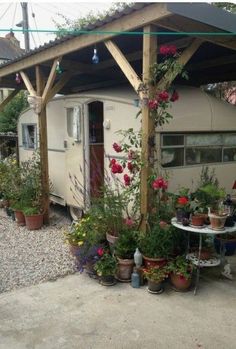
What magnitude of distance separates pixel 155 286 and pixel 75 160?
327cm

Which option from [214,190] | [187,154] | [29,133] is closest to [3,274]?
[214,190]

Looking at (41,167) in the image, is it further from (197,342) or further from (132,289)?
(197,342)

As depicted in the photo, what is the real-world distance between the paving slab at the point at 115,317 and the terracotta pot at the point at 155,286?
0.06 m

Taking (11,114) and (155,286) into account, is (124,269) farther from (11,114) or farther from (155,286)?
(11,114)

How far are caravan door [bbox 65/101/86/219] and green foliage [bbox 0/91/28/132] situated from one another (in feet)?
29.5

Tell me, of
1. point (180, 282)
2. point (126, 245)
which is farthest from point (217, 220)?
point (126, 245)

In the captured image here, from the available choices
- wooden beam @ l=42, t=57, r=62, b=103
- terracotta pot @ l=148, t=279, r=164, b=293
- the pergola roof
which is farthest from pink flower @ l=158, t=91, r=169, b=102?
wooden beam @ l=42, t=57, r=62, b=103

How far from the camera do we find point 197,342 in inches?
112

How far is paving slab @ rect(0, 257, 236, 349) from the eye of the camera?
9.34 ft

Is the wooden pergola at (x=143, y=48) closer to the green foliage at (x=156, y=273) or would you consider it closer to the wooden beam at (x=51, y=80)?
the wooden beam at (x=51, y=80)

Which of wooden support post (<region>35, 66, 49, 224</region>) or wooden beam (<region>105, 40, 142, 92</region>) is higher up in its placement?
wooden beam (<region>105, 40, 142, 92</region>)

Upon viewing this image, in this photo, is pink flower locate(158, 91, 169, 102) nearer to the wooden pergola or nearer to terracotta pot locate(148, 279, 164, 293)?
the wooden pergola

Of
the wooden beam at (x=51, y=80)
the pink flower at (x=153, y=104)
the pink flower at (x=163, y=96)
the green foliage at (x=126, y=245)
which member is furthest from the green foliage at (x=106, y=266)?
the wooden beam at (x=51, y=80)

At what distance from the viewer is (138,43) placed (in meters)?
5.22
